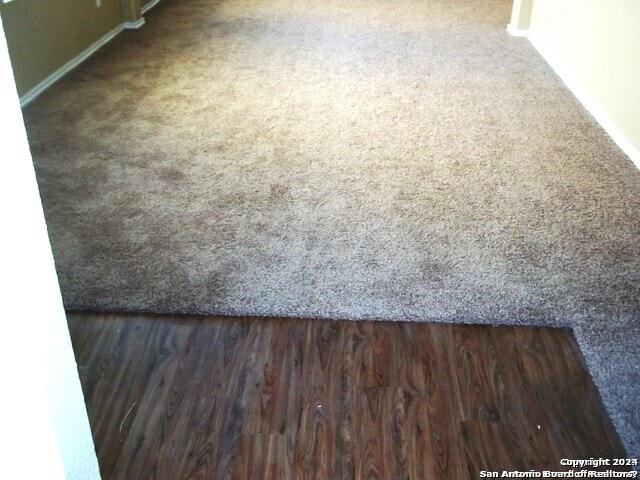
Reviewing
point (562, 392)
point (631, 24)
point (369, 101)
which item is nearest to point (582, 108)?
point (631, 24)

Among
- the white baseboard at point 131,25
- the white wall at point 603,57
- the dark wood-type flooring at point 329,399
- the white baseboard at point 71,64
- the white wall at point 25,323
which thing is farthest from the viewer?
the white baseboard at point 131,25

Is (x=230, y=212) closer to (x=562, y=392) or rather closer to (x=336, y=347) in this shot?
(x=336, y=347)

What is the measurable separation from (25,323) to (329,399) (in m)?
0.93

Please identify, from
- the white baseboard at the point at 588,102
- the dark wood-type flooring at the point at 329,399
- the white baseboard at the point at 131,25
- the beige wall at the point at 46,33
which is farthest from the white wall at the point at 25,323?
the white baseboard at the point at 131,25

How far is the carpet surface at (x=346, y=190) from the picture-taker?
2.16m

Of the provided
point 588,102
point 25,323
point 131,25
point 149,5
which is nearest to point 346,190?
point 588,102

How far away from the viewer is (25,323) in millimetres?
1044

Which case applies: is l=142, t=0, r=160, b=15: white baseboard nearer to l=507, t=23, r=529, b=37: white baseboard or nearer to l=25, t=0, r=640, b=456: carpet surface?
l=25, t=0, r=640, b=456: carpet surface

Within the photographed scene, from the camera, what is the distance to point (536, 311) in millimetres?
2102

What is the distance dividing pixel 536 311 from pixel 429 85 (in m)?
2.17

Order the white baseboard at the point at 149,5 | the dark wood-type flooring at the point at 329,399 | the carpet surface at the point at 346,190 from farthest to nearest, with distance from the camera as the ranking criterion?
the white baseboard at the point at 149,5
the carpet surface at the point at 346,190
the dark wood-type flooring at the point at 329,399

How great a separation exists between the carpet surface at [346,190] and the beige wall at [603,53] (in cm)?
11

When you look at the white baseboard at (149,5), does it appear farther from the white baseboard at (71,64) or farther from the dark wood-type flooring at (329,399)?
the dark wood-type flooring at (329,399)

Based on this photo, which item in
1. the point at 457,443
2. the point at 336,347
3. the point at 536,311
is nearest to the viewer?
the point at 457,443
